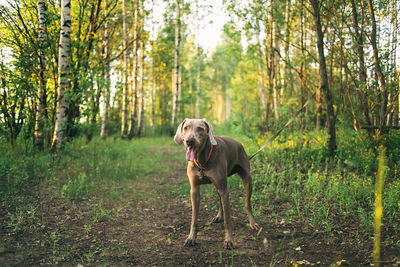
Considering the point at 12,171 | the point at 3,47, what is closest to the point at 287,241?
the point at 12,171

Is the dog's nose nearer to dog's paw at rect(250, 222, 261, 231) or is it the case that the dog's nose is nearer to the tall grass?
dog's paw at rect(250, 222, 261, 231)

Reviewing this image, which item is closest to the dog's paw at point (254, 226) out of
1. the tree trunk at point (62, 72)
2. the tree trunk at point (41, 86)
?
the tree trunk at point (62, 72)

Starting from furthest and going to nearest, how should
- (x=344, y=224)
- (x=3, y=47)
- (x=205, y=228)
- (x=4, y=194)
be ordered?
(x=3, y=47), (x=4, y=194), (x=205, y=228), (x=344, y=224)

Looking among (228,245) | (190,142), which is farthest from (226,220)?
(190,142)

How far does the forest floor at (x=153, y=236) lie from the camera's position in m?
2.94

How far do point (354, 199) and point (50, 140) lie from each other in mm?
7484

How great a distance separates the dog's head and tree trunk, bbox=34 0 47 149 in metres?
4.72

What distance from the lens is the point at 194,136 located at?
3.21 meters

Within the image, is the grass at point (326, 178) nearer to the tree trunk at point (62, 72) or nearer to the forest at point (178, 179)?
the forest at point (178, 179)

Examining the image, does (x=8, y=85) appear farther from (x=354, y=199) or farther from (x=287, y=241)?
(x=354, y=199)

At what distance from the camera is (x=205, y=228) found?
157 inches

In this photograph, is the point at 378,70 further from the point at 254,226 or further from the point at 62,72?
the point at 62,72

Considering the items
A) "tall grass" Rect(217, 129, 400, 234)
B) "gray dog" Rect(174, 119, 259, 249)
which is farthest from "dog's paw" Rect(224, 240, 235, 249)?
"tall grass" Rect(217, 129, 400, 234)

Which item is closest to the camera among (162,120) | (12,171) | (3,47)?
(12,171)
